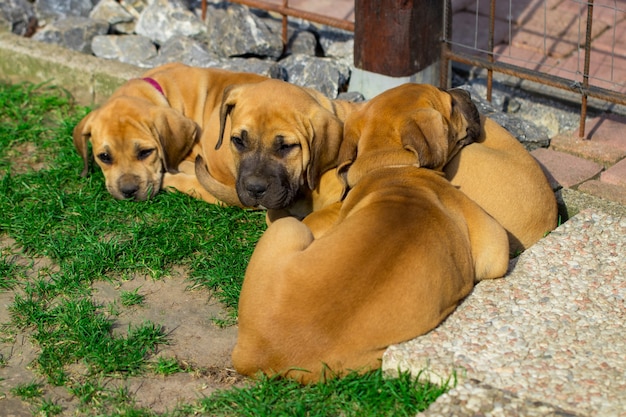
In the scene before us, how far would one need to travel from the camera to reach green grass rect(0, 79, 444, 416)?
15.2 ft

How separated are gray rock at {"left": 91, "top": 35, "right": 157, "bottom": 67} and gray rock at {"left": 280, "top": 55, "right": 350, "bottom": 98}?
1.62m

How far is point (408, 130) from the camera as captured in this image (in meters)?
5.55

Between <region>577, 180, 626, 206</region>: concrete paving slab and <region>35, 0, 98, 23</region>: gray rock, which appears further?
<region>35, 0, 98, 23</region>: gray rock

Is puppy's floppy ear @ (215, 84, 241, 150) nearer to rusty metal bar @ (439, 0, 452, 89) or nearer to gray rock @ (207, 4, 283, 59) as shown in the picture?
rusty metal bar @ (439, 0, 452, 89)

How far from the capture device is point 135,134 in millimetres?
7027

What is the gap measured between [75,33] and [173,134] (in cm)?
294

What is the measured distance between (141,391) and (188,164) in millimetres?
2814

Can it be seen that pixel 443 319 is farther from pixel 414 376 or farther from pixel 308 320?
pixel 308 320

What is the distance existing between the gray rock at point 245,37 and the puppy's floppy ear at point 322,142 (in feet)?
9.09

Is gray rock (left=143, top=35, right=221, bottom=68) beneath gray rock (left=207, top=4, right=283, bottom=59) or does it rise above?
beneath

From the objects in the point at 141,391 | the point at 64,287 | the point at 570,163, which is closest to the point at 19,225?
the point at 64,287

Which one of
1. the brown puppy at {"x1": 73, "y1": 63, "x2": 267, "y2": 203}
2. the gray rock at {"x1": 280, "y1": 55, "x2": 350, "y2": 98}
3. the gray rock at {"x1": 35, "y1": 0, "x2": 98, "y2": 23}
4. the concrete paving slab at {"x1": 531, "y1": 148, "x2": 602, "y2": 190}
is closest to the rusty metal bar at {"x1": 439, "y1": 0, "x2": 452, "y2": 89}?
the gray rock at {"x1": 280, "y1": 55, "x2": 350, "y2": 98}

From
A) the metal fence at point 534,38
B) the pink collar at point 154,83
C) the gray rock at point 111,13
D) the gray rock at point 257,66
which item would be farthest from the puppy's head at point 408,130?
the gray rock at point 111,13

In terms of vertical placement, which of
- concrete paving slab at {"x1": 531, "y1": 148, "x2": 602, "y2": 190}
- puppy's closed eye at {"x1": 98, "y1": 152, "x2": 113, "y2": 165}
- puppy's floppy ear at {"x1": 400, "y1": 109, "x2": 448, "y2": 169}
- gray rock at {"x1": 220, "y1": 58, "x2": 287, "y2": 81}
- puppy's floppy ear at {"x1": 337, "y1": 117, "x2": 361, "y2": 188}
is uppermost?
puppy's floppy ear at {"x1": 400, "y1": 109, "x2": 448, "y2": 169}
